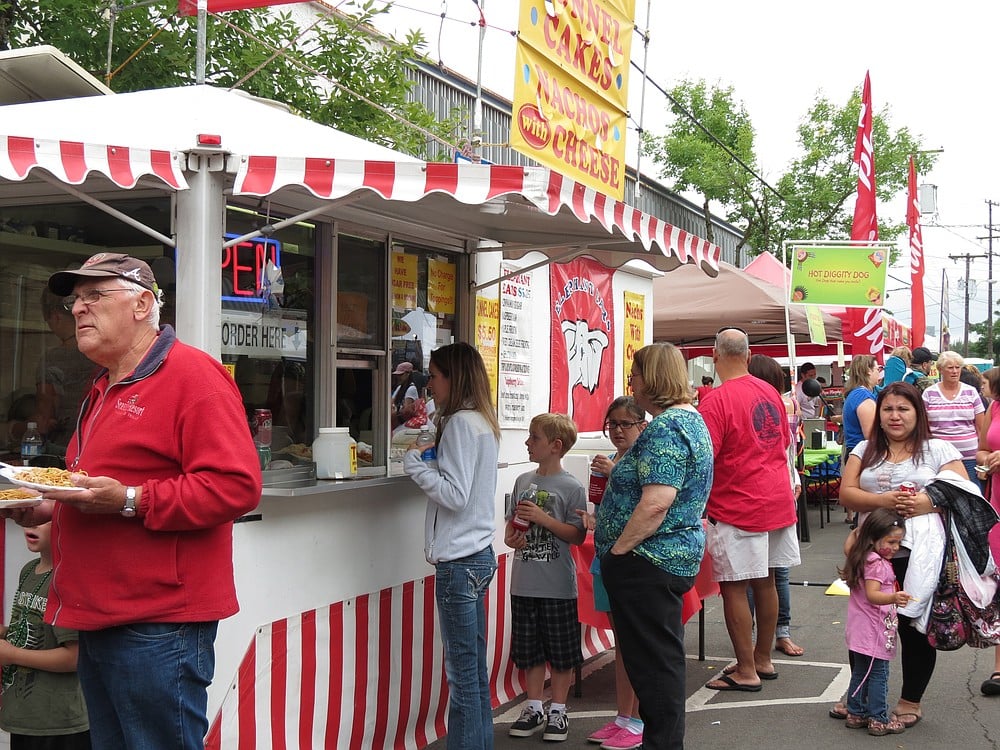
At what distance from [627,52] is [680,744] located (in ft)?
13.1

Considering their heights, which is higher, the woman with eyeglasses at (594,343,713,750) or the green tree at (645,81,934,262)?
the green tree at (645,81,934,262)

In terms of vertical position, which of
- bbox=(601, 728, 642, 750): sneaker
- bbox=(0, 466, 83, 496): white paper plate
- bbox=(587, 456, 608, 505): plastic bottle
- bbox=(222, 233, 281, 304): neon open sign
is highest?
bbox=(222, 233, 281, 304): neon open sign

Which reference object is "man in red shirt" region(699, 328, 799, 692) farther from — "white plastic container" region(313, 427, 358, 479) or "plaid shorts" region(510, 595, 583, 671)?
"white plastic container" region(313, 427, 358, 479)

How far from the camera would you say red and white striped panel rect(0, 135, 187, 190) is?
3.35 meters

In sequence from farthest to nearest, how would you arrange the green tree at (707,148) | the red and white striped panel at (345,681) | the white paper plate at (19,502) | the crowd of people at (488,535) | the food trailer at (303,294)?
the green tree at (707,148), the red and white striped panel at (345,681), the food trailer at (303,294), the white paper plate at (19,502), the crowd of people at (488,535)

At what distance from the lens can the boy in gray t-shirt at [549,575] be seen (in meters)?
5.43

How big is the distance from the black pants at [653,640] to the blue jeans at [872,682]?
4.87 feet

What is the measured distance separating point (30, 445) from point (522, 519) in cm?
232

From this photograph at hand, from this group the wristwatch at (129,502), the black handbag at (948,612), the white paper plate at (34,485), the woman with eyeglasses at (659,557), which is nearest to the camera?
the white paper plate at (34,485)

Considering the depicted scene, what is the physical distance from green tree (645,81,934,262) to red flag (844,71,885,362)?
14.8 meters

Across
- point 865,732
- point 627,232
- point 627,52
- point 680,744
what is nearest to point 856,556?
point 865,732

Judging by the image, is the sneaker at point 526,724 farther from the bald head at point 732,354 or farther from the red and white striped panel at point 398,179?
the red and white striped panel at point 398,179

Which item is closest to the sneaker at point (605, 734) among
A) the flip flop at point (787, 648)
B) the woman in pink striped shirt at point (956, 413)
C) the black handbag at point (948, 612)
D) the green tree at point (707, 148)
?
the black handbag at point (948, 612)

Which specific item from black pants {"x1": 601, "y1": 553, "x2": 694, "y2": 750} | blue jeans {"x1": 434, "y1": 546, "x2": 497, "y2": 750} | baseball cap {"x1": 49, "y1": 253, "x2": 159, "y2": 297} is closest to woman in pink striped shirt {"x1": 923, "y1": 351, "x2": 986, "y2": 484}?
black pants {"x1": 601, "y1": 553, "x2": 694, "y2": 750}
